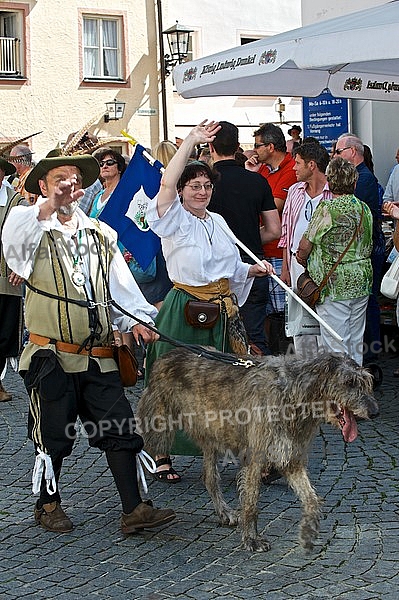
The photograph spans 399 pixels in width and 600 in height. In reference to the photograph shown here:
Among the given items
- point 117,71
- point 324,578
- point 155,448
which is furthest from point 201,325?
point 117,71

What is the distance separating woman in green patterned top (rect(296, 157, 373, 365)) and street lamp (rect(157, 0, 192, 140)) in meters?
18.0

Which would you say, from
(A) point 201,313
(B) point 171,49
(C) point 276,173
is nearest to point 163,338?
(A) point 201,313

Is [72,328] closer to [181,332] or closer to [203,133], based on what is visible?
[181,332]

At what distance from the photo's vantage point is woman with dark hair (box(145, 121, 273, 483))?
6.22 meters

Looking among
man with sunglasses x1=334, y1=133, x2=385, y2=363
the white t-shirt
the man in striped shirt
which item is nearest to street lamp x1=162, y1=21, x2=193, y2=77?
man with sunglasses x1=334, y1=133, x2=385, y2=363

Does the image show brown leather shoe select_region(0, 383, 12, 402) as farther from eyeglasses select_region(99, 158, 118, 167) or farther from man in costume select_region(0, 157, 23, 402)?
eyeglasses select_region(99, 158, 118, 167)

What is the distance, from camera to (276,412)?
5.25 metres

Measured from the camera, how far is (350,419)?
5207mm

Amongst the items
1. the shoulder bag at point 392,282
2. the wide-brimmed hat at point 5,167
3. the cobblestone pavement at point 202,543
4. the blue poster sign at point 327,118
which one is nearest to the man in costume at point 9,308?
the wide-brimmed hat at point 5,167

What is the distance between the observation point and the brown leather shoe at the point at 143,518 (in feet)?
18.3

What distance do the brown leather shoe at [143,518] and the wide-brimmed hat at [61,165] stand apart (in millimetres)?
1743

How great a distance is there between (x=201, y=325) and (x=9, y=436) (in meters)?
2.34

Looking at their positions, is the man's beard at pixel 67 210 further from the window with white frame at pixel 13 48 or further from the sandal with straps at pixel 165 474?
the window with white frame at pixel 13 48

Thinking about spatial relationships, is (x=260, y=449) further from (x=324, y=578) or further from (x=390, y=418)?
(x=390, y=418)
